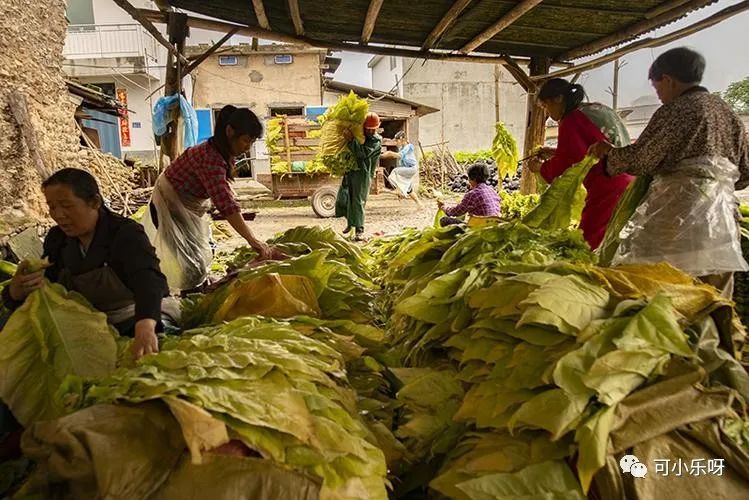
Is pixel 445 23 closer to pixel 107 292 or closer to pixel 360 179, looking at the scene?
pixel 107 292

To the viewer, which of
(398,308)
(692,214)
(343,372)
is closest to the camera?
(343,372)

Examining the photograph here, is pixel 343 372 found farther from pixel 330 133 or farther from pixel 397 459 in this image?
pixel 330 133

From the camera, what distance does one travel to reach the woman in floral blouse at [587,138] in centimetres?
348

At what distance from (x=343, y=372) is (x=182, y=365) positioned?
502mm

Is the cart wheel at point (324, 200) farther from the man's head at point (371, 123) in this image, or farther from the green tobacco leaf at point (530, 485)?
the green tobacco leaf at point (530, 485)

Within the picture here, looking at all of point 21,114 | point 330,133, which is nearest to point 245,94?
point 330,133

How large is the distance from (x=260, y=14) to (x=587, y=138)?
2.85 m

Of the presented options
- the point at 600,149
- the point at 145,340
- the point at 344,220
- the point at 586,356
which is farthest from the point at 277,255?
the point at 344,220

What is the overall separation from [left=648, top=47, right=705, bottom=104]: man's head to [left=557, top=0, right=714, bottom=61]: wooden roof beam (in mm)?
1504

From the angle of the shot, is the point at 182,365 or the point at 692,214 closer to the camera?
the point at 182,365

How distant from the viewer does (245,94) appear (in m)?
21.2

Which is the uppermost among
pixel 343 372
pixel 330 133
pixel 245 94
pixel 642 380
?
pixel 245 94

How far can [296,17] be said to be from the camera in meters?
4.47

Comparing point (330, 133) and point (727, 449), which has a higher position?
point (330, 133)
